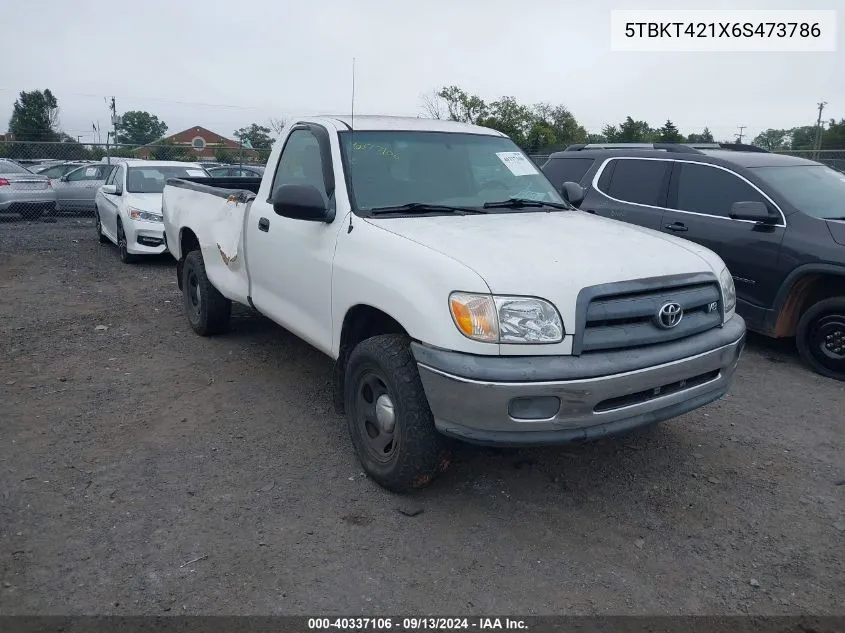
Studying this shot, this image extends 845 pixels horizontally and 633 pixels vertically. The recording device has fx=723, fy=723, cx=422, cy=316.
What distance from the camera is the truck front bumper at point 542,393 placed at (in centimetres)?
314

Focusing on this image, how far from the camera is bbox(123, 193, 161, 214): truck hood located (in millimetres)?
10688

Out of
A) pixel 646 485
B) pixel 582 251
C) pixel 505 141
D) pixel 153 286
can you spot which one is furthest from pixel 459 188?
pixel 153 286

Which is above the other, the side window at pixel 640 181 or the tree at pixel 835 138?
the tree at pixel 835 138

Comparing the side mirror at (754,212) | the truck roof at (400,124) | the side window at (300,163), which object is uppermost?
the truck roof at (400,124)

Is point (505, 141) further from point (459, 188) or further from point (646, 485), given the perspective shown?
point (646, 485)

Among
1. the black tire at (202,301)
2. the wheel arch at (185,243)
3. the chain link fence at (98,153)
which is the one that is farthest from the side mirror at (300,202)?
Result: the chain link fence at (98,153)

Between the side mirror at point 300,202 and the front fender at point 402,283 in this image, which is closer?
the front fender at point 402,283

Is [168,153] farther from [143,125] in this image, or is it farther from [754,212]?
[143,125]

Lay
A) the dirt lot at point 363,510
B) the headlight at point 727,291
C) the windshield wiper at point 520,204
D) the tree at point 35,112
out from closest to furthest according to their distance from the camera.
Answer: the dirt lot at point 363,510
the headlight at point 727,291
the windshield wiper at point 520,204
the tree at point 35,112

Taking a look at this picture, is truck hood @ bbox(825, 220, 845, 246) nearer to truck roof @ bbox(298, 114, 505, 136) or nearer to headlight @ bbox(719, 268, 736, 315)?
headlight @ bbox(719, 268, 736, 315)

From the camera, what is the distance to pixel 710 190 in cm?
678

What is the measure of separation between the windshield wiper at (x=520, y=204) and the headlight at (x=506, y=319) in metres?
1.36

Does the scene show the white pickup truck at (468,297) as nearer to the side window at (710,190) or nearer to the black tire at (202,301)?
the black tire at (202,301)

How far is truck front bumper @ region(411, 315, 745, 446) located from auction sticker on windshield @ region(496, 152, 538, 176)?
1940 mm
